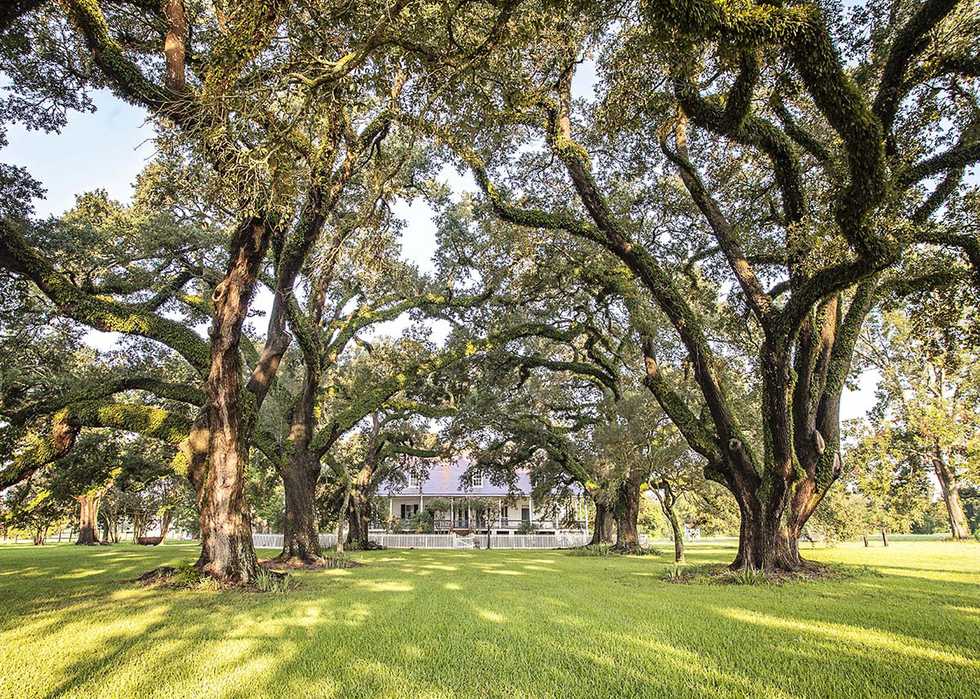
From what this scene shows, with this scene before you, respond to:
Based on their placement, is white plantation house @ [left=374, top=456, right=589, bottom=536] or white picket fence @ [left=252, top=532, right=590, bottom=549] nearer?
white picket fence @ [left=252, top=532, right=590, bottom=549]

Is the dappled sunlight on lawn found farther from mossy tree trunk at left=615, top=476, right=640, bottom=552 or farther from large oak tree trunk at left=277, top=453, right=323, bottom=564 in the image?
mossy tree trunk at left=615, top=476, right=640, bottom=552

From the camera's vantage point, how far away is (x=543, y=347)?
2239cm

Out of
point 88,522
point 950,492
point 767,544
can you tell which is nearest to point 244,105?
point 767,544

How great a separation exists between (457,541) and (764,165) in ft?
81.2

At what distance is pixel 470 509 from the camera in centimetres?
3628

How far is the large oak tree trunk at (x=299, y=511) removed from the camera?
1466cm

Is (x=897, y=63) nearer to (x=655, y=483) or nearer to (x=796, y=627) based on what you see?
(x=796, y=627)

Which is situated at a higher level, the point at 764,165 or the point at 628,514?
the point at 764,165

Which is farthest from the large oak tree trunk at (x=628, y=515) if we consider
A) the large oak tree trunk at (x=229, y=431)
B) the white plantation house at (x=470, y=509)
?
the large oak tree trunk at (x=229, y=431)

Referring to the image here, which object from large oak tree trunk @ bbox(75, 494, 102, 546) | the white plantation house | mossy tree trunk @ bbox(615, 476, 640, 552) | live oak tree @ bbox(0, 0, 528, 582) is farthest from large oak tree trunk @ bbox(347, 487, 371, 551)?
large oak tree trunk @ bbox(75, 494, 102, 546)

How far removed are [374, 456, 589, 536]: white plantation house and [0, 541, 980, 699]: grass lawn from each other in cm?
2435

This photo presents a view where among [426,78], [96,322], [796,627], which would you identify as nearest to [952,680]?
[796,627]

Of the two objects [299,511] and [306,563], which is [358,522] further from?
[306,563]

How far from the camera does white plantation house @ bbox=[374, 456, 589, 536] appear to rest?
35.1 metres
